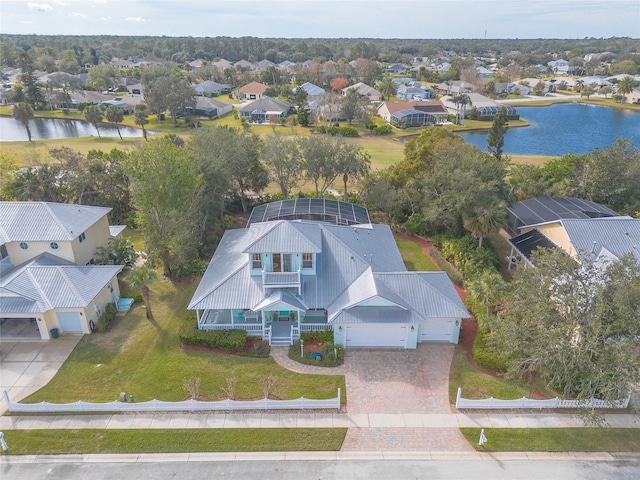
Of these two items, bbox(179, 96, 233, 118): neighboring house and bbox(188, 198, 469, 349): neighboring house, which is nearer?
bbox(188, 198, 469, 349): neighboring house

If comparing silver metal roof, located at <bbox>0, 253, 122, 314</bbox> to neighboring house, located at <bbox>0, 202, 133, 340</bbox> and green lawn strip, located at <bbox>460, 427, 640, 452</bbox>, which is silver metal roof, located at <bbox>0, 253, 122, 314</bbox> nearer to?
neighboring house, located at <bbox>0, 202, 133, 340</bbox>

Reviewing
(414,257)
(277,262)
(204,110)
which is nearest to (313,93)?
(204,110)

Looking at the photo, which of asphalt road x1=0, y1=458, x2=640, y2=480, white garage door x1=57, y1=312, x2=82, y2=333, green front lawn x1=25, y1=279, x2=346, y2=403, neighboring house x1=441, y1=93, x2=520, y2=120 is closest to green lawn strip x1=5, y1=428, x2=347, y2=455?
asphalt road x1=0, y1=458, x2=640, y2=480

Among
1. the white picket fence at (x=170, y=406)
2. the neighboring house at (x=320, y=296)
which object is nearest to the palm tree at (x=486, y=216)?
the neighboring house at (x=320, y=296)

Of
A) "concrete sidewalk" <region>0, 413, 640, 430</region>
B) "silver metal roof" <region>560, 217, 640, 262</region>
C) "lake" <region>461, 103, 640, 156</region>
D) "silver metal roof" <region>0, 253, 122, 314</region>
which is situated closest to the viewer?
"concrete sidewalk" <region>0, 413, 640, 430</region>

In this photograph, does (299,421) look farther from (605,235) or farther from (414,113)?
(414,113)

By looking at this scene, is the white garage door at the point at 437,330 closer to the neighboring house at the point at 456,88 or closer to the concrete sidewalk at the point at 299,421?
the concrete sidewalk at the point at 299,421
